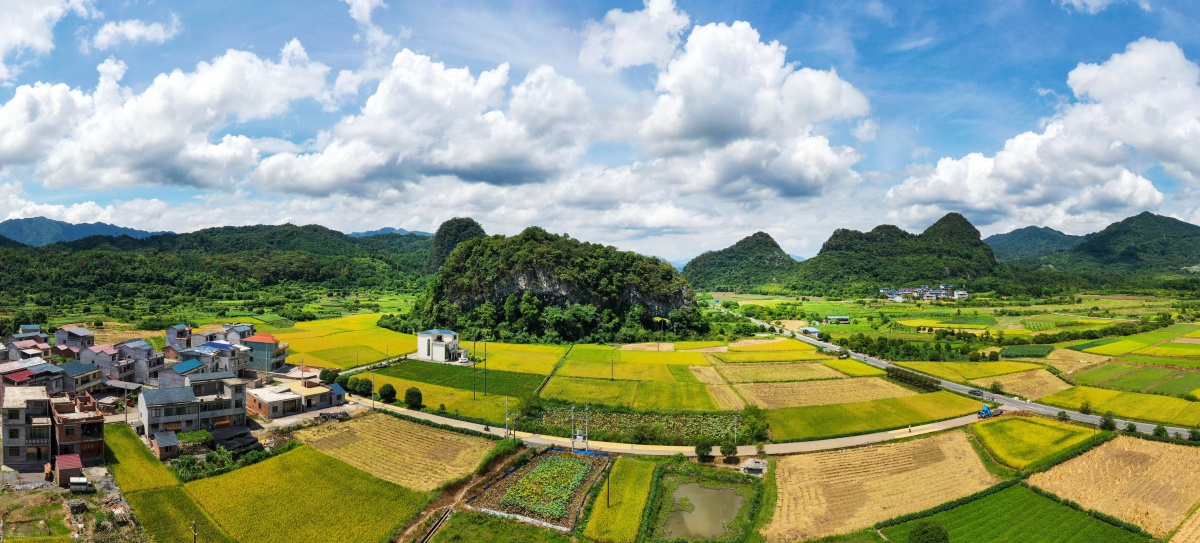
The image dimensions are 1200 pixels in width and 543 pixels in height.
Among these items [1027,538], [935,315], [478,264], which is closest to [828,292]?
[935,315]

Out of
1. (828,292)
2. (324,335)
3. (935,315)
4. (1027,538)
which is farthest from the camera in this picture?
(828,292)

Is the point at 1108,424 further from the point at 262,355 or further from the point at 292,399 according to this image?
the point at 262,355

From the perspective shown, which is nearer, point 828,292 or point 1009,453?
point 1009,453

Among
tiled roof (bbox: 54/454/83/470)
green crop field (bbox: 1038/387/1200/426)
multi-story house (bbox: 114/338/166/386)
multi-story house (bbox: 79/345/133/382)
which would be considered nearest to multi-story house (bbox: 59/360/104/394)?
multi-story house (bbox: 79/345/133/382)

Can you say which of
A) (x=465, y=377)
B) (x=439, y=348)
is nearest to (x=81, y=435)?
(x=465, y=377)

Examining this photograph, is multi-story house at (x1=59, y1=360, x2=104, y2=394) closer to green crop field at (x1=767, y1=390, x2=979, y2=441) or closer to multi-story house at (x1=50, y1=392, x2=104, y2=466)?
multi-story house at (x1=50, y1=392, x2=104, y2=466)

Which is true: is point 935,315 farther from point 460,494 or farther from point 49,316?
point 49,316

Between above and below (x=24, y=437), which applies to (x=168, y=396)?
above
